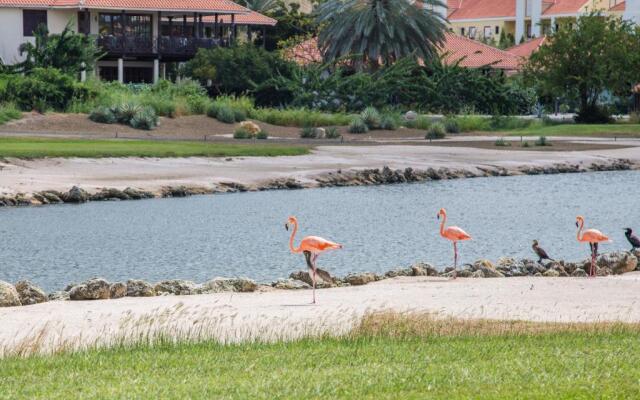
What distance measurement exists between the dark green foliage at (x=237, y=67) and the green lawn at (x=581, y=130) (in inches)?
547

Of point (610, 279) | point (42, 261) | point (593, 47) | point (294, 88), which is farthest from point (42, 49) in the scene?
point (610, 279)

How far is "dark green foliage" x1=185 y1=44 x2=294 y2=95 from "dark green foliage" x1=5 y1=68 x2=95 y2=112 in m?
13.9

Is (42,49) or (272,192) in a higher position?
(42,49)

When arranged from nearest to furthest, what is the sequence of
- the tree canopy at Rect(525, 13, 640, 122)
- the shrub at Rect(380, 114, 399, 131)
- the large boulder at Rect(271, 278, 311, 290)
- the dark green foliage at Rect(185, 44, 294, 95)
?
the large boulder at Rect(271, 278, 311, 290)
the shrub at Rect(380, 114, 399, 131)
the tree canopy at Rect(525, 13, 640, 122)
the dark green foliage at Rect(185, 44, 294, 95)

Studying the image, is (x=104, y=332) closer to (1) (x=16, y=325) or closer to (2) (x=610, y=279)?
(1) (x=16, y=325)

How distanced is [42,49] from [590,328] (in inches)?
2068

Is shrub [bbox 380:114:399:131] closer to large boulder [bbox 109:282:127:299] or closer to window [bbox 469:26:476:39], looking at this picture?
large boulder [bbox 109:282:127:299]

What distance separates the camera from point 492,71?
85750 mm

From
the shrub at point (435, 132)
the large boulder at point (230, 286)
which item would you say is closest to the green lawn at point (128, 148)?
the shrub at point (435, 132)

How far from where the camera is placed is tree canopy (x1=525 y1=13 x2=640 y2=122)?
227ft

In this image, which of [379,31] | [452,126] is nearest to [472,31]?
[379,31]

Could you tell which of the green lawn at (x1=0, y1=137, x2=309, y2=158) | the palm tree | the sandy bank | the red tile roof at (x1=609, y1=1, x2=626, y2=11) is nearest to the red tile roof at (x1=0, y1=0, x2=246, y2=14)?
the palm tree

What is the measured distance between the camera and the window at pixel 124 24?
79.7 meters

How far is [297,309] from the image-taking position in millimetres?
18062
